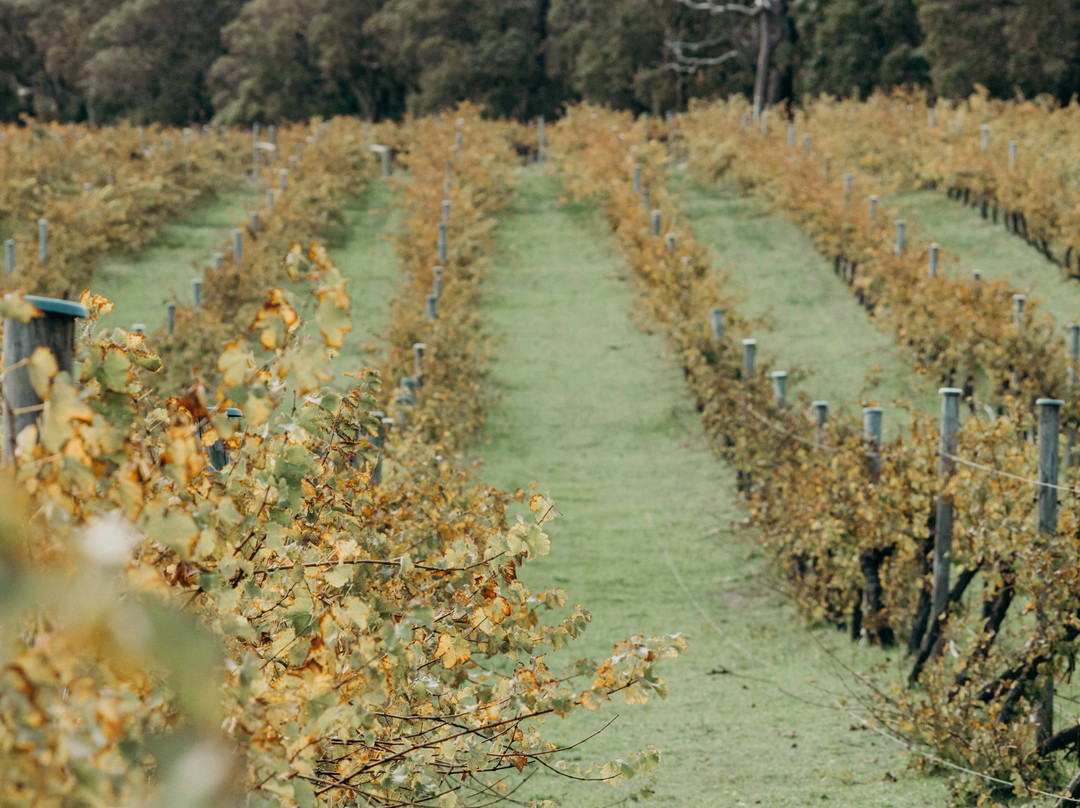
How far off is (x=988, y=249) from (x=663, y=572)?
10.6m

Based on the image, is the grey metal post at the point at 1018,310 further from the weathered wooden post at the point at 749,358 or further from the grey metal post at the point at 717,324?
the grey metal post at the point at 717,324

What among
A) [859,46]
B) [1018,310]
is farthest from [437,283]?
[859,46]

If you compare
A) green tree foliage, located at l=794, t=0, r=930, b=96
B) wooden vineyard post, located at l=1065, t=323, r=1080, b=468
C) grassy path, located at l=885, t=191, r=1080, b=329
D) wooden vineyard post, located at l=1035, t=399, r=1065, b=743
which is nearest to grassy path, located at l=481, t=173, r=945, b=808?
wooden vineyard post, located at l=1035, t=399, r=1065, b=743

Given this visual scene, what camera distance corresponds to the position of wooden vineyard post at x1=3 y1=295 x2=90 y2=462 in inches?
64.1

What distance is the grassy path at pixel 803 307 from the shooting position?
1290 cm

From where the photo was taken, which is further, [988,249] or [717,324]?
[988,249]

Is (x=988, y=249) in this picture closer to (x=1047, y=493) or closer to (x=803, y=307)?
(x=803, y=307)

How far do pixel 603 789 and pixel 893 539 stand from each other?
7.71 feet

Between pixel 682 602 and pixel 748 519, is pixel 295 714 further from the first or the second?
pixel 748 519

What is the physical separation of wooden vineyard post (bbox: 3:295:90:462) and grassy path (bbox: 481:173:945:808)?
12.4 ft

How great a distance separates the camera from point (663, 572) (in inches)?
344

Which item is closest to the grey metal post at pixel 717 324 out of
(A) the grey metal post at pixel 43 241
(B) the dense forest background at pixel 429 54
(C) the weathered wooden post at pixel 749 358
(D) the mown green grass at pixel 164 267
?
(C) the weathered wooden post at pixel 749 358

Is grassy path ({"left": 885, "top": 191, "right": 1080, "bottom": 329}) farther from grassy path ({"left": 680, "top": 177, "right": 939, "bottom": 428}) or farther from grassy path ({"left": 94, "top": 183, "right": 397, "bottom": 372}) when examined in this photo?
grassy path ({"left": 94, "top": 183, "right": 397, "bottom": 372})

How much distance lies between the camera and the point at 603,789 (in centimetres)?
529
